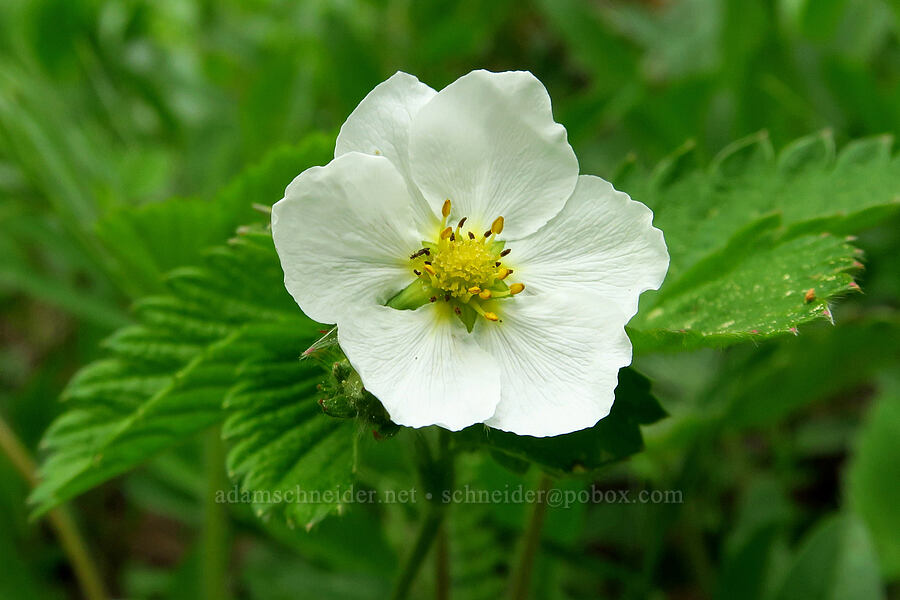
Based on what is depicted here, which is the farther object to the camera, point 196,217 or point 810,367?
point 810,367

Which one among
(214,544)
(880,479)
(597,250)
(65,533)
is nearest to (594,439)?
(597,250)

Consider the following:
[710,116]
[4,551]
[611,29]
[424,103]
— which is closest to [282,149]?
[424,103]

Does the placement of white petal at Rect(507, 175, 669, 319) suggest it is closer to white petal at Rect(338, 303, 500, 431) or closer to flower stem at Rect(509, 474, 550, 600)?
white petal at Rect(338, 303, 500, 431)

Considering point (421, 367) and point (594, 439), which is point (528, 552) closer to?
point (594, 439)

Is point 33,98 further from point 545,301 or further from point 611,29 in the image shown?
point 611,29

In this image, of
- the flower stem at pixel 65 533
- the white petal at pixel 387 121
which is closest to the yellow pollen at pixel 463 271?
the white petal at pixel 387 121

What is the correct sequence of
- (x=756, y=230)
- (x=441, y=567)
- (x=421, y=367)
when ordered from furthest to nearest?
(x=441, y=567) < (x=756, y=230) < (x=421, y=367)
